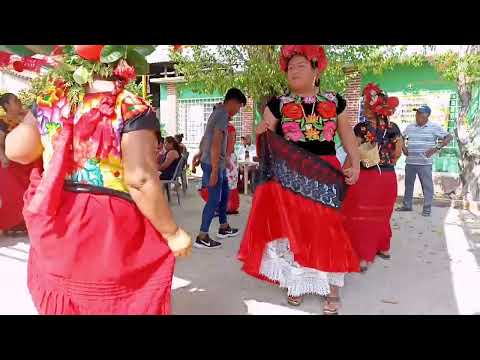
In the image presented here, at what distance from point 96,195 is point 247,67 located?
5.89 meters

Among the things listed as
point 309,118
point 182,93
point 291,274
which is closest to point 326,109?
point 309,118

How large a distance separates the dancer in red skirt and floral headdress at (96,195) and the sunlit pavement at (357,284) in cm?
106

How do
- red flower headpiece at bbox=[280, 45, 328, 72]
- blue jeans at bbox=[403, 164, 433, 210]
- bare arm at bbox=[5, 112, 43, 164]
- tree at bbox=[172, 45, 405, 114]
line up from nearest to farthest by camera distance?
bare arm at bbox=[5, 112, 43, 164] → red flower headpiece at bbox=[280, 45, 328, 72] → tree at bbox=[172, 45, 405, 114] → blue jeans at bbox=[403, 164, 433, 210]

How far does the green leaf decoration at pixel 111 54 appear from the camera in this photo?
2.16 metres

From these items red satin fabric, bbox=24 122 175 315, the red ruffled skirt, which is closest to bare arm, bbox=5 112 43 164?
red satin fabric, bbox=24 122 175 315

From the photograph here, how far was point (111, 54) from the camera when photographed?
2.17 metres

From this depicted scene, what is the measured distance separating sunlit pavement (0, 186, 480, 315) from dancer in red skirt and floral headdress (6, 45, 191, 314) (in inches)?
41.7

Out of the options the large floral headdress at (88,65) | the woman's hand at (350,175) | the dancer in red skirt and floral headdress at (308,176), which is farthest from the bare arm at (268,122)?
the large floral headdress at (88,65)

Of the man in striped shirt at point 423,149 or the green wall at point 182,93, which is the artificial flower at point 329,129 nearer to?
the man in striped shirt at point 423,149

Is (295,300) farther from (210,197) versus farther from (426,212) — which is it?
(426,212)

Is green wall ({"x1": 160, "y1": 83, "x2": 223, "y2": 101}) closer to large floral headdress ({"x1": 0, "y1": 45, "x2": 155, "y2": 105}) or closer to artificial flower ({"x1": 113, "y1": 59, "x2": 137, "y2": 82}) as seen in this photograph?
large floral headdress ({"x1": 0, "y1": 45, "x2": 155, "y2": 105})

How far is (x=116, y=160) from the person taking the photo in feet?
7.05

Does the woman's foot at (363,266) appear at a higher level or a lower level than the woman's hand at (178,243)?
lower

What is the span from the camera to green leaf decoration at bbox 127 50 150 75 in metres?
2.28
